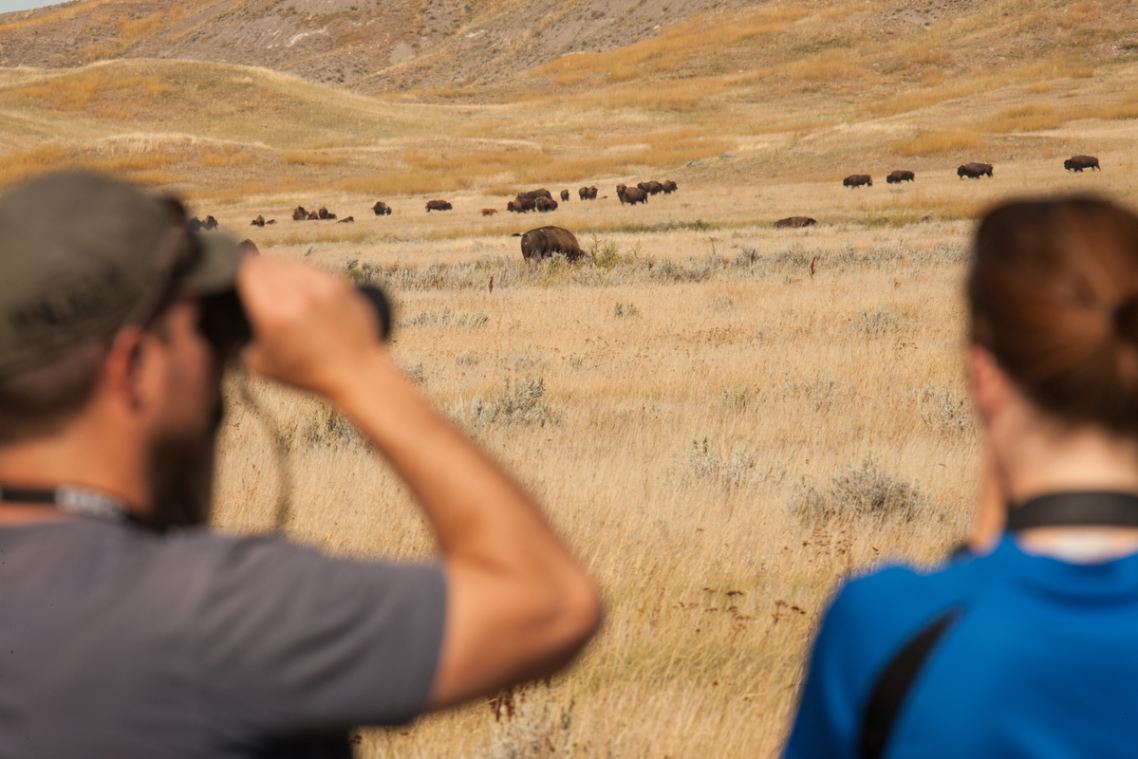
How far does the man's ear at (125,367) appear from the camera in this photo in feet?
5.00

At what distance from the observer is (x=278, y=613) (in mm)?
1403

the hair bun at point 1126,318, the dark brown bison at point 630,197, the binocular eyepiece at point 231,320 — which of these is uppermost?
the binocular eyepiece at point 231,320

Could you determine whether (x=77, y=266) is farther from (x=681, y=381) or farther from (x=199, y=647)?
(x=681, y=381)

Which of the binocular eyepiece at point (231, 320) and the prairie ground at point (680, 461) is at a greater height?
the binocular eyepiece at point (231, 320)

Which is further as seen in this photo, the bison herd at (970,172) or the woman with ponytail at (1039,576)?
the bison herd at (970,172)

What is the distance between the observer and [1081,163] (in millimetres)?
46875

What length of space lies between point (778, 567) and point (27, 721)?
476cm

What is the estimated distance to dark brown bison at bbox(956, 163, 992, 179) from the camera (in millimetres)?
47906

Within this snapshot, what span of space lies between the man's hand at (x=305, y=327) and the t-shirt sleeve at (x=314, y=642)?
22 cm

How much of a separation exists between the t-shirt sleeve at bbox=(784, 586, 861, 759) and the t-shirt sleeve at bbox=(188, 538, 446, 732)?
0.58 meters

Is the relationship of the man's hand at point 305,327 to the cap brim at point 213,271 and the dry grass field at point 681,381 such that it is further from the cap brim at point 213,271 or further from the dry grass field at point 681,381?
the dry grass field at point 681,381

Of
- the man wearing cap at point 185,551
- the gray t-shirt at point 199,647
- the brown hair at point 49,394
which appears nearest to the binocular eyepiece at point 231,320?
the man wearing cap at point 185,551

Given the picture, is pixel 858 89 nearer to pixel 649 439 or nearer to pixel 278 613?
pixel 649 439

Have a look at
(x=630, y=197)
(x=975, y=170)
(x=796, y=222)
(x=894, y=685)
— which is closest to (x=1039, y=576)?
(x=894, y=685)
